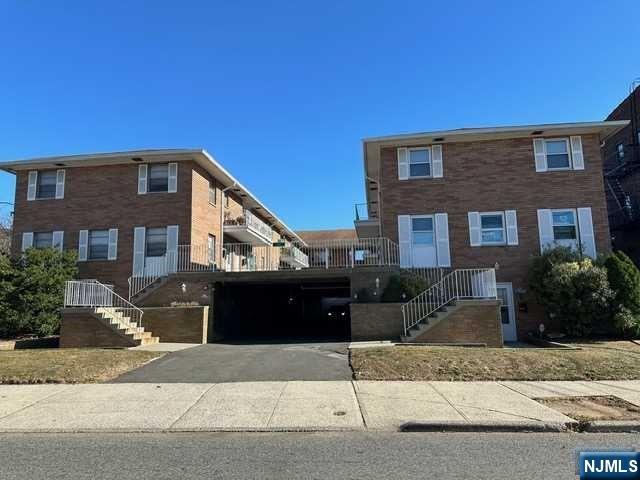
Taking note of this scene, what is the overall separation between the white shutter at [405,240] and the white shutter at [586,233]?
6.35m

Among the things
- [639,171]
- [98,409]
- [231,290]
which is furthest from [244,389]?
[639,171]

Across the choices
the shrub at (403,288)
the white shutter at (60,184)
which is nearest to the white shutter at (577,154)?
the shrub at (403,288)

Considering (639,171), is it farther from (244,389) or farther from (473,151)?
(244,389)

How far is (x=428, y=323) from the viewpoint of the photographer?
14781mm

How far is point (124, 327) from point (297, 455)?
39.0 ft

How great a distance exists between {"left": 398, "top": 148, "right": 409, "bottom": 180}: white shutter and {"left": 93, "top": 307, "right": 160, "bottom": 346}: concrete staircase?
36.6ft

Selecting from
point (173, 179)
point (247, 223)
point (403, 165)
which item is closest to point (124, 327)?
point (173, 179)

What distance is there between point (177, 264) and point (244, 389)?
12.3 m

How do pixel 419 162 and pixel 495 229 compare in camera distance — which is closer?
pixel 495 229

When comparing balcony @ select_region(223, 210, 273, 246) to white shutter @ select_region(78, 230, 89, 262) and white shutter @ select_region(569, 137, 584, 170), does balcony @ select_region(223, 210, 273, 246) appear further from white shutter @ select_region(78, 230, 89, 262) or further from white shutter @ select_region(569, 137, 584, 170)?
white shutter @ select_region(569, 137, 584, 170)

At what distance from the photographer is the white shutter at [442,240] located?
18.6 meters

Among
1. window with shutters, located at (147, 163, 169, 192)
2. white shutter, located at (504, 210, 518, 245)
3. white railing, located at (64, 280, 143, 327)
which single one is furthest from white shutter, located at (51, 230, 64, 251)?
white shutter, located at (504, 210, 518, 245)

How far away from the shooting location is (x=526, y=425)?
20.3 ft

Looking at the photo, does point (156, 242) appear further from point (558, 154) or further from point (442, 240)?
point (558, 154)
